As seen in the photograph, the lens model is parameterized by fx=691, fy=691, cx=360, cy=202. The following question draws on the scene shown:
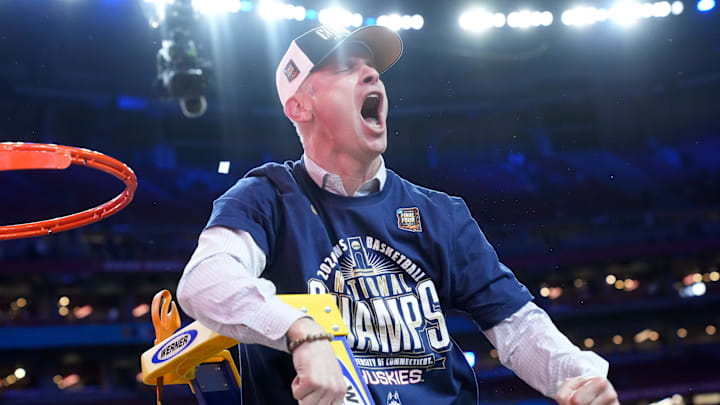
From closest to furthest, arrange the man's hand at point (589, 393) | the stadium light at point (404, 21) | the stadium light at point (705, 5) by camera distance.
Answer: the man's hand at point (589, 393) < the stadium light at point (404, 21) < the stadium light at point (705, 5)

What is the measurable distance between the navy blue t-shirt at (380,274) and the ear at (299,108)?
103mm

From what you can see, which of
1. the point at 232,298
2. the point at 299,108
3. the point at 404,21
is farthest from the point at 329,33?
the point at 404,21

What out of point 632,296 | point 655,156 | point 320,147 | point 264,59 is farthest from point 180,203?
point 632,296

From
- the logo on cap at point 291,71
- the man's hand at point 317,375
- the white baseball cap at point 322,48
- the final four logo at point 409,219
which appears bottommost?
the man's hand at point 317,375

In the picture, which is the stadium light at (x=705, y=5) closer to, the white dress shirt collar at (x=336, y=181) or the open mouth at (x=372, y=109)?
the open mouth at (x=372, y=109)

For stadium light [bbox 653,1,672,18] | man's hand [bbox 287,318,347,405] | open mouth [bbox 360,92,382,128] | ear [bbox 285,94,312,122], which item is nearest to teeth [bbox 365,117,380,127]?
open mouth [bbox 360,92,382,128]

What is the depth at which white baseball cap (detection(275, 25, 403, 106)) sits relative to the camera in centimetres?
130

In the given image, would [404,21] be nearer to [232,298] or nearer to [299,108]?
[299,108]

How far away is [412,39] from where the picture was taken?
219 inches

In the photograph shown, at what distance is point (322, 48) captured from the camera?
1300 mm

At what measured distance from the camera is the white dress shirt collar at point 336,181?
125 cm

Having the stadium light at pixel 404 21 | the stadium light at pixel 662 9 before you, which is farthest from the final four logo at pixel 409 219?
the stadium light at pixel 662 9

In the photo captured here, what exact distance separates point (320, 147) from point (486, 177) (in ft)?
5.14

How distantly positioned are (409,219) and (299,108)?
31cm
